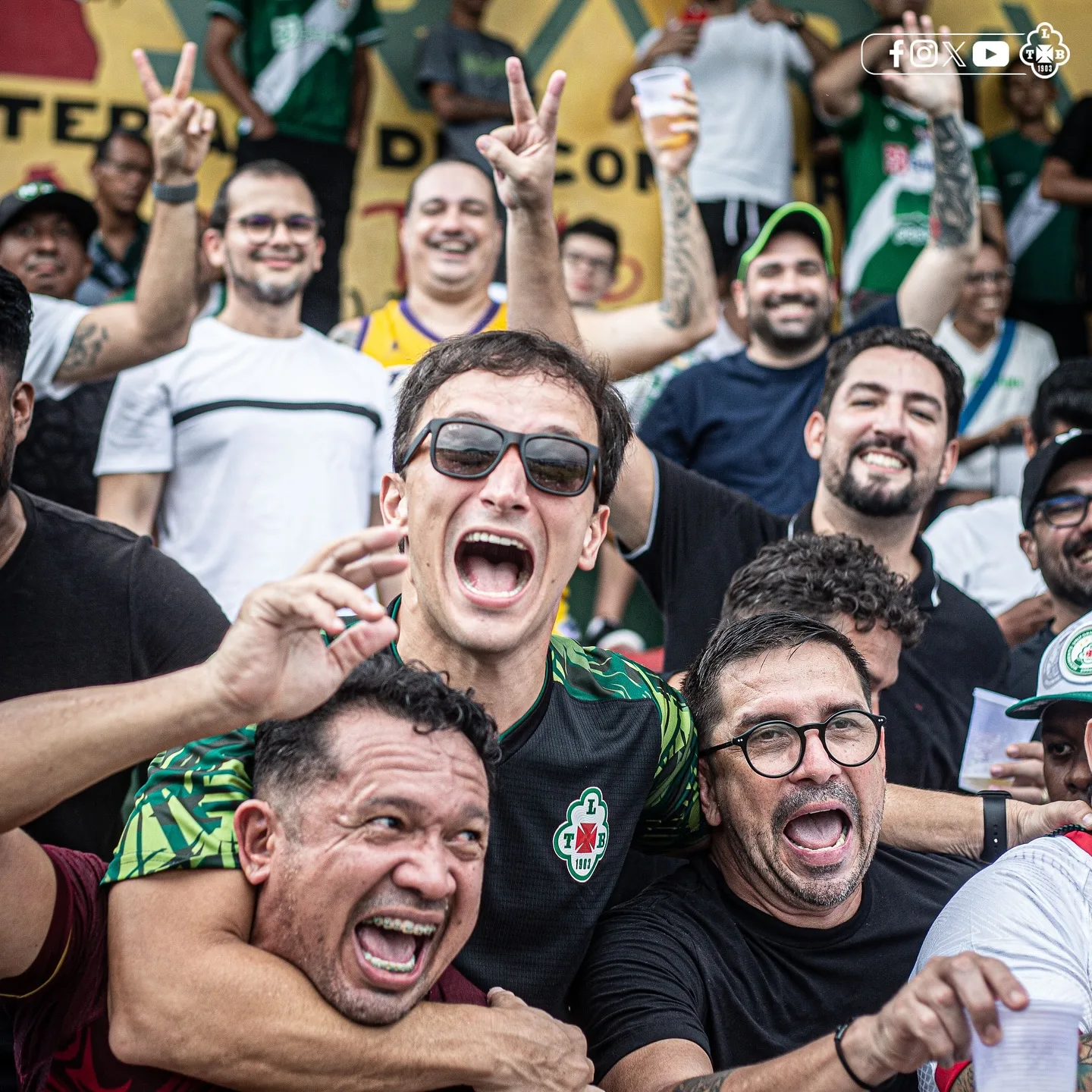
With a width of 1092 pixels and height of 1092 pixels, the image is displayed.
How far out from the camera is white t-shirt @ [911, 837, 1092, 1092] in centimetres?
263

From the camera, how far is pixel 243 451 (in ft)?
15.4

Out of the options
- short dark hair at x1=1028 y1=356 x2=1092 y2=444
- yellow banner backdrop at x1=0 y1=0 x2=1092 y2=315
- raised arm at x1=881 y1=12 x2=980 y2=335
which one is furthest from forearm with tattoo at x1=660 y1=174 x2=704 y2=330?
yellow banner backdrop at x1=0 y1=0 x2=1092 y2=315

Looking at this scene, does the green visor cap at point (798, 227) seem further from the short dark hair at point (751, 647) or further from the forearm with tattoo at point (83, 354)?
the short dark hair at point (751, 647)

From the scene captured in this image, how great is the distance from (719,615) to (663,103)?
5.50ft

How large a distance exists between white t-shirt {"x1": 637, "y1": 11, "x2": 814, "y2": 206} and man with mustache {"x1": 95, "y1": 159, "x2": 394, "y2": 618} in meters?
3.22

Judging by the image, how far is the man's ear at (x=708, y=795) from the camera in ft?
10.4

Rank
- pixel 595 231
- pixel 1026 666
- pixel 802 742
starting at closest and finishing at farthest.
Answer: pixel 802 742 → pixel 1026 666 → pixel 595 231

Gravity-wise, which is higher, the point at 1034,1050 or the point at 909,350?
the point at 909,350

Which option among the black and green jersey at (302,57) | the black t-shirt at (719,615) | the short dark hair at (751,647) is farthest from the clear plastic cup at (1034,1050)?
the black and green jersey at (302,57)

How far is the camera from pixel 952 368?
463 centimetres

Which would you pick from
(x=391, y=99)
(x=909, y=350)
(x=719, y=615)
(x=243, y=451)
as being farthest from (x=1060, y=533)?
(x=391, y=99)

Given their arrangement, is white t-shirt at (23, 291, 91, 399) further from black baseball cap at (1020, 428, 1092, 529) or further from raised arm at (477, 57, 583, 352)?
black baseball cap at (1020, 428, 1092, 529)

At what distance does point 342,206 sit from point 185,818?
5002mm

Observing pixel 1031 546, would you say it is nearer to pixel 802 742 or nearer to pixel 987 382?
pixel 802 742
